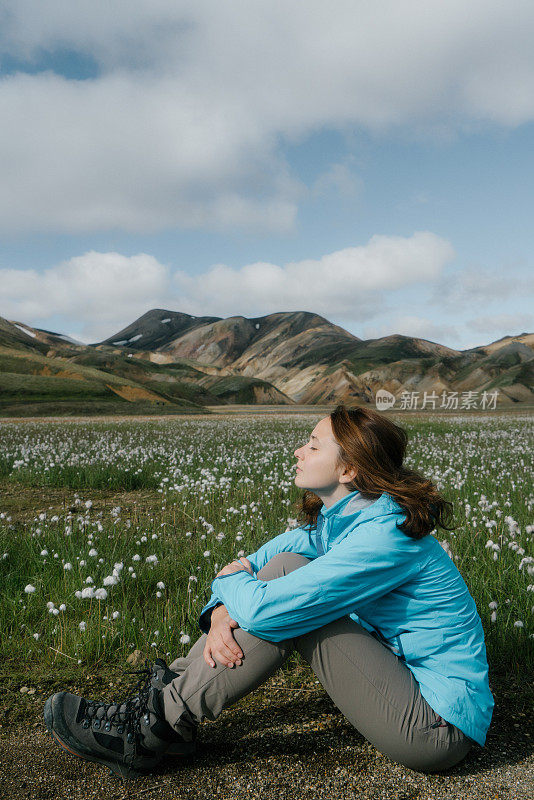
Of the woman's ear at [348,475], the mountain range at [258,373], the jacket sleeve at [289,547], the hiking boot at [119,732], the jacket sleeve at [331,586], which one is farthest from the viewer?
the mountain range at [258,373]

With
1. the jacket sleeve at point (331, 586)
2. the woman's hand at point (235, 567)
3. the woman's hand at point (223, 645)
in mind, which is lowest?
the woman's hand at point (223, 645)

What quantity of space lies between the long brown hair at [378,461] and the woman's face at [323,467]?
0.04 m

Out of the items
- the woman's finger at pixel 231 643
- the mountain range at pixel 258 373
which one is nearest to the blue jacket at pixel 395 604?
the woman's finger at pixel 231 643

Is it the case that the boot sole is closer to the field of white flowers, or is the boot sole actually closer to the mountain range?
the field of white flowers

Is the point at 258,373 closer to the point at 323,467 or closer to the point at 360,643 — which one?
the point at 323,467

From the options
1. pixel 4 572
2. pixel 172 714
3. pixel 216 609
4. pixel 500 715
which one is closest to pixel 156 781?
pixel 172 714

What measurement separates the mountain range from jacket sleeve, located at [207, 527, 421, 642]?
140 feet

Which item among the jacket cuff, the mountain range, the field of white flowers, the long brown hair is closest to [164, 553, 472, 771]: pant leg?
the jacket cuff

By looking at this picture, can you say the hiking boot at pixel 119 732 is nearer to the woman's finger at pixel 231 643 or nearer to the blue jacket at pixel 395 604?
the woman's finger at pixel 231 643

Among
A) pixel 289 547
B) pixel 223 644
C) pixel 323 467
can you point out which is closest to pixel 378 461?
pixel 323 467

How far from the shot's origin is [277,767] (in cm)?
266

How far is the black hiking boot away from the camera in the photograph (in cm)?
258

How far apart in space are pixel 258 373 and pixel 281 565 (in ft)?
581

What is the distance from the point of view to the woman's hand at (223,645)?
2.52 m
